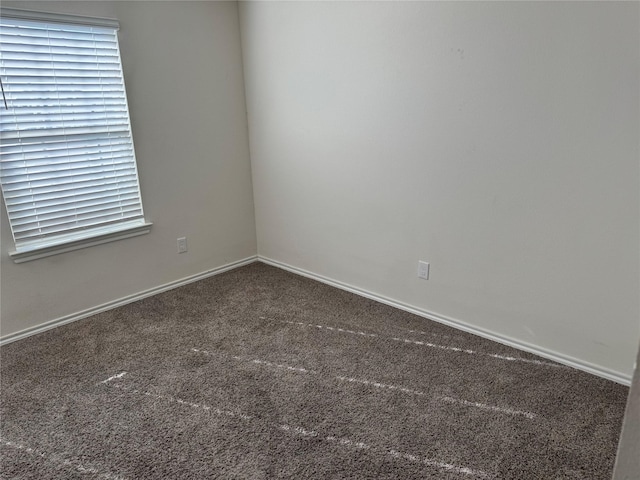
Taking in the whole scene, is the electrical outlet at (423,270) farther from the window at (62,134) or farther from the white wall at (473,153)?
the window at (62,134)

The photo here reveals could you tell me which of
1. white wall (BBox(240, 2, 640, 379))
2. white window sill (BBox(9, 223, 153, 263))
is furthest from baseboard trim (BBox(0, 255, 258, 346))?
white wall (BBox(240, 2, 640, 379))

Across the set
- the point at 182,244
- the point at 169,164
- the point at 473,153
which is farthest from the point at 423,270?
the point at 169,164

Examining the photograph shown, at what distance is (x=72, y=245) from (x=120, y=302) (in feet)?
1.79

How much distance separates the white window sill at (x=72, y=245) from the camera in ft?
8.61

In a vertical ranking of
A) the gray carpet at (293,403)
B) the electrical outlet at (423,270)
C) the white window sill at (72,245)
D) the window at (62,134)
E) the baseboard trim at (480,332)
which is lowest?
the gray carpet at (293,403)

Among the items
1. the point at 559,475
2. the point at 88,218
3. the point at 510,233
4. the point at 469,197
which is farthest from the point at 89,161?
the point at 559,475

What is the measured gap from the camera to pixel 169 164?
10.5 feet

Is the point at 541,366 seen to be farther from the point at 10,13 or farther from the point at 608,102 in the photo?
the point at 10,13

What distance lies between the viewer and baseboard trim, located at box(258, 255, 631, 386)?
7.25 ft

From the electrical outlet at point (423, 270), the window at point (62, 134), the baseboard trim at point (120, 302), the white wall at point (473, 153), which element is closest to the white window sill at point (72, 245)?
the window at point (62, 134)

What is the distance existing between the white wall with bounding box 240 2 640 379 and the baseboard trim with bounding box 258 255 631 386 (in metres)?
0.02

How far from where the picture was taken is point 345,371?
230 cm

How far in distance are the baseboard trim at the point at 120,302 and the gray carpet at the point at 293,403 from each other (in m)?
0.07

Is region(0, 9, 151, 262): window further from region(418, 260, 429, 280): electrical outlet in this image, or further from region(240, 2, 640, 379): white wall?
region(418, 260, 429, 280): electrical outlet
